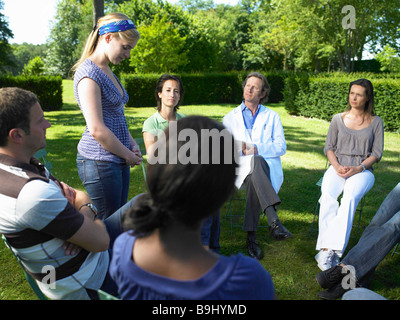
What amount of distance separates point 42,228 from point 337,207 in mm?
3011

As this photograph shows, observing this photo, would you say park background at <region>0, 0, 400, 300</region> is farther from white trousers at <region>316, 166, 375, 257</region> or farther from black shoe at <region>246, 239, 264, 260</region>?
white trousers at <region>316, 166, 375, 257</region>

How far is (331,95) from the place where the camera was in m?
13.0

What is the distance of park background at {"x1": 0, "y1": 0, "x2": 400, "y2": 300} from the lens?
3688 millimetres

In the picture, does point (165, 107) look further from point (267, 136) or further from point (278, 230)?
point (278, 230)

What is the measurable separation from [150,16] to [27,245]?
1139 inches

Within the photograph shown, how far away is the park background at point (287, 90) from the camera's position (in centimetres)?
369

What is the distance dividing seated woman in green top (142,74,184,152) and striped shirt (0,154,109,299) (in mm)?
2078

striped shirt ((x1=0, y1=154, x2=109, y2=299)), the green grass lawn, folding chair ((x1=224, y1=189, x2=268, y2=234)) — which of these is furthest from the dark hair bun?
folding chair ((x1=224, y1=189, x2=268, y2=234))

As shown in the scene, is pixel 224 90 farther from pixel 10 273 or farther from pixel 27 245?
pixel 27 245

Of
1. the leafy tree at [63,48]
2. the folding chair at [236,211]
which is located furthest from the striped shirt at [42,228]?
the leafy tree at [63,48]

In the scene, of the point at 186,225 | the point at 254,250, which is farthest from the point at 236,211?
the point at 186,225

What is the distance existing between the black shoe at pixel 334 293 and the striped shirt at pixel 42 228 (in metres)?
1.99

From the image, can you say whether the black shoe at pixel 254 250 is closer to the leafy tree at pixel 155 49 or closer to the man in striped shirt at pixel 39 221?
the man in striped shirt at pixel 39 221

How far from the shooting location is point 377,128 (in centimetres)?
405
